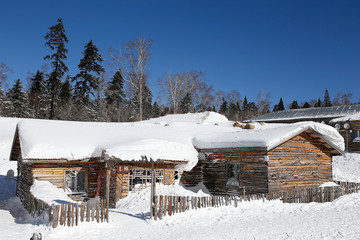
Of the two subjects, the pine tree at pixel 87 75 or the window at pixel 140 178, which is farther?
the pine tree at pixel 87 75

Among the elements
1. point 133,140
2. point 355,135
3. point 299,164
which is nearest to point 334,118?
point 355,135

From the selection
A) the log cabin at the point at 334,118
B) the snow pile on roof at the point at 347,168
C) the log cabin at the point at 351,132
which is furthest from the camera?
the log cabin at the point at 334,118

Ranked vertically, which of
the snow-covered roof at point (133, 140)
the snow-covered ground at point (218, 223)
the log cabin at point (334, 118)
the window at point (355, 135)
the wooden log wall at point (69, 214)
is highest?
the log cabin at point (334, 118)

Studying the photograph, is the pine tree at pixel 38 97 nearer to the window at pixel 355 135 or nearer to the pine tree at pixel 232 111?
the window at pixel 355 135

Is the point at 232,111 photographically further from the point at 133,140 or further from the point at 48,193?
the point at 48,193

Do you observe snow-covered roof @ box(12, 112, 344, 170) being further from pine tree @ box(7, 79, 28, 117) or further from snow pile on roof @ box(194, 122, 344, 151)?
pine tree @ box(7, 79, 28, 117)

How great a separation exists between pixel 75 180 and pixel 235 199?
9484mm

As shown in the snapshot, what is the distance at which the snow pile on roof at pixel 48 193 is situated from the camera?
46.7 ft

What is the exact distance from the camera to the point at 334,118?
40969 millimetres

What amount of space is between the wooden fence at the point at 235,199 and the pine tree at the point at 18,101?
42.2m

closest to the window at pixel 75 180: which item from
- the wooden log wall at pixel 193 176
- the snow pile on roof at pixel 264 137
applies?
the wooden log wall at pixel 193 176

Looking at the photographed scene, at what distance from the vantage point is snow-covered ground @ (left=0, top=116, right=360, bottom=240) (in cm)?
1081

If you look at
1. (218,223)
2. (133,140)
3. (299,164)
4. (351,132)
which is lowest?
(218,223)

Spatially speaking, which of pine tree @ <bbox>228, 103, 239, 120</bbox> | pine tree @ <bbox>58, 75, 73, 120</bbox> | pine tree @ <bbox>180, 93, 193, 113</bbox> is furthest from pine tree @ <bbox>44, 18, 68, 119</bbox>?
pine tree @ <bbox>228, 103, 239, 120</bbox>
